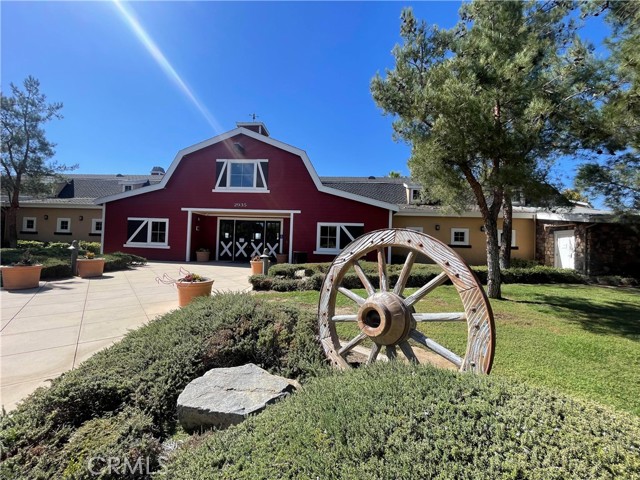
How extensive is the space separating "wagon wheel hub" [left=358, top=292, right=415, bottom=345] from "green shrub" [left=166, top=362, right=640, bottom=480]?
51 cm

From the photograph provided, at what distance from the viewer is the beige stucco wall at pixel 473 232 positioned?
15.7 metres

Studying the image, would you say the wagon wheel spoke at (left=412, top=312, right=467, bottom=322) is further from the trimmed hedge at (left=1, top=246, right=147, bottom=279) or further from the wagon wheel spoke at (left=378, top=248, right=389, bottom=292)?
the trimmed hedge at (left=1, top=246, right=147, bottom=279)

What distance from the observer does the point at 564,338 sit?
16.1ft

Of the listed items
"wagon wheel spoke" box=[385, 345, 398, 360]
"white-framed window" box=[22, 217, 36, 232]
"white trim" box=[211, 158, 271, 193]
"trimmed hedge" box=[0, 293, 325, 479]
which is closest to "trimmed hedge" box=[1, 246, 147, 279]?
"white-framed window" box=[22, 217, 36, 232]

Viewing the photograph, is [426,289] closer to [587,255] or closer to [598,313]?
[598,313]

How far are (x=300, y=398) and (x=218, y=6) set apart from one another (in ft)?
29.1

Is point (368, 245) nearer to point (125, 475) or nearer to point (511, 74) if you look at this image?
point (125, 475)

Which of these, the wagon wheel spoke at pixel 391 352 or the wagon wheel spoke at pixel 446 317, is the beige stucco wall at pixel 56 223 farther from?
the wagon wheel spoke at pixel 446 317

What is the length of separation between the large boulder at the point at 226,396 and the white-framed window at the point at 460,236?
14888mm

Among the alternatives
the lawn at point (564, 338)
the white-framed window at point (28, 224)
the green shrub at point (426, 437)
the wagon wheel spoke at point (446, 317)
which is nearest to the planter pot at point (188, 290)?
the lawn at point (564, 338)

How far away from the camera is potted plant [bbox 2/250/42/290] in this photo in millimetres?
7434

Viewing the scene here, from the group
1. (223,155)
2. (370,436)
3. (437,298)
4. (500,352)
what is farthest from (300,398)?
(223,155)

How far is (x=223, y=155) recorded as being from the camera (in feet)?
51.5

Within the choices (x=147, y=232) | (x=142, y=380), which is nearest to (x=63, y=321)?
(x=142, y=380)
